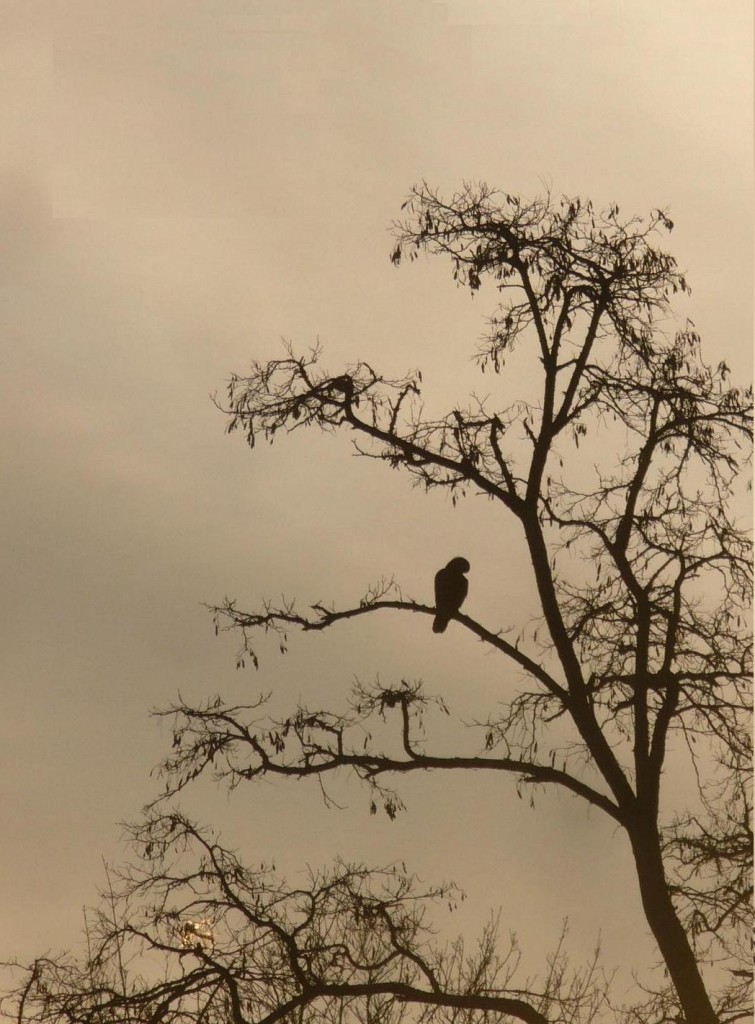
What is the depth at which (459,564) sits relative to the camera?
12.9 m

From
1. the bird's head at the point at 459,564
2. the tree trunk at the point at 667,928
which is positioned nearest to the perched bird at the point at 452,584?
the bird's head at the point at 459,564

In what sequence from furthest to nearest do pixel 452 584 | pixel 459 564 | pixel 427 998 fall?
pixel 459 564 → pixel 452 584 → pixel 427 998

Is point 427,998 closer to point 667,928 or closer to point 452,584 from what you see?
point 667,928

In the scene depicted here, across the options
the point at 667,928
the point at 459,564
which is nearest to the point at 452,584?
the point at 459,564

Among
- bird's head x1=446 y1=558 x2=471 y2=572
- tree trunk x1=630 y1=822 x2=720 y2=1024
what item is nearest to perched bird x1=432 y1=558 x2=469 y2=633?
bird's head x1=446 y1=558 x2=471 y2=572

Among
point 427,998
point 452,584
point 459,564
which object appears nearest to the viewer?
point 427,998

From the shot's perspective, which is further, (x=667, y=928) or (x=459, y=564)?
(x=459, y=564)

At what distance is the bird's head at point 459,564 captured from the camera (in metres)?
12.8

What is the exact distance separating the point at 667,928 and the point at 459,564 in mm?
3967

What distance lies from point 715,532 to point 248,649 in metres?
3.96

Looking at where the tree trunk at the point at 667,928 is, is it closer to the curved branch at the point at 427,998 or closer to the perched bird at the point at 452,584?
the curved branch at the point at 427,998

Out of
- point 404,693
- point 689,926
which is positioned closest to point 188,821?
point 404,693

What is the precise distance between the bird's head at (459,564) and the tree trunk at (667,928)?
10.7ft

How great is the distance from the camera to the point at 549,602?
1098 cm
